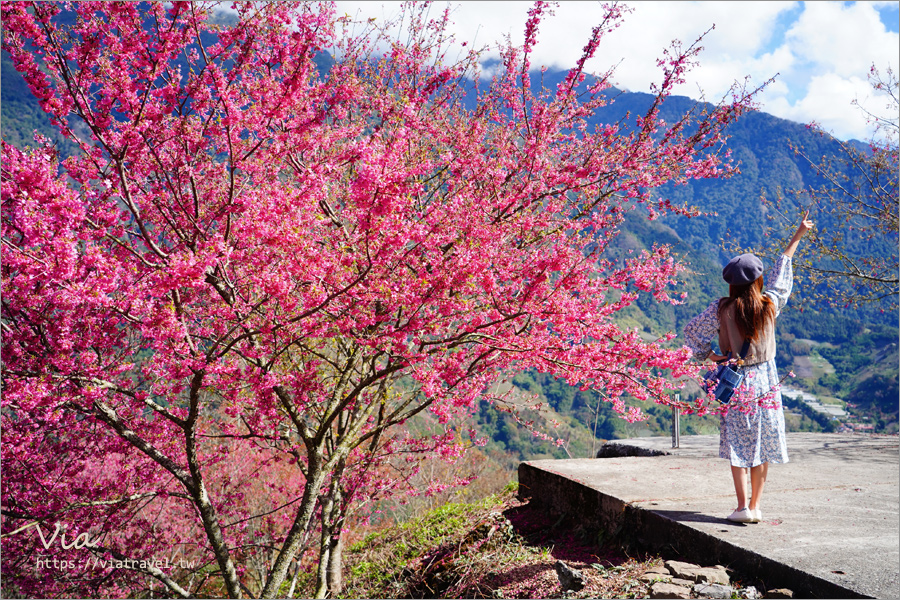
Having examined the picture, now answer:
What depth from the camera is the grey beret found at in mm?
3238

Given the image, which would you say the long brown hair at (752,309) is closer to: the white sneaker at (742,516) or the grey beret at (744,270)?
A: the grey beret at (744,270)

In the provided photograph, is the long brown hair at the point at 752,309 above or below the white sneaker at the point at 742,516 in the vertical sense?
above

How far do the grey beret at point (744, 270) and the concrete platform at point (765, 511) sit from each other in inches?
54.9

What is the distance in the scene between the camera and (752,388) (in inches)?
126

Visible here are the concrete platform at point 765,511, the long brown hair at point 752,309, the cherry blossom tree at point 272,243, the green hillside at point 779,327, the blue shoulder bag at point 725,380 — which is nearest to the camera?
the concrete platform at point 765,511

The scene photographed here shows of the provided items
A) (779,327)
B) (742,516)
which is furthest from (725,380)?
(779,327)

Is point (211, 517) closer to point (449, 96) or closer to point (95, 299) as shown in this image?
point (95, 299)

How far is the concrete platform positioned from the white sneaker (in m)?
0.04

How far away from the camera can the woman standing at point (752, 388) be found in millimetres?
3189

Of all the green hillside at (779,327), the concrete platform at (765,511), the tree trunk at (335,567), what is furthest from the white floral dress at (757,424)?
the tree trunk at (335,567)

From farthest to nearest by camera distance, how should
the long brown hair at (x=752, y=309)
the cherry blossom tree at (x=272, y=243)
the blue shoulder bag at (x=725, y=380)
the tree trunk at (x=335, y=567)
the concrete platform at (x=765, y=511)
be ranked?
1. the tree trunk at (x=335, y=567)
2. the long brown hair at (x=752, y=309)
3. the blue shoulder bag at (x=725, y=380)
4. the cherry blossom tree at (x=272, y=243)
5. the concrete platform at (x=765, y=511)

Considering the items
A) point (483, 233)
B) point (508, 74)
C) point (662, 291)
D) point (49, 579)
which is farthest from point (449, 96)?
point (49, 579)

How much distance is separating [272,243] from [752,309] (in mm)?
2696

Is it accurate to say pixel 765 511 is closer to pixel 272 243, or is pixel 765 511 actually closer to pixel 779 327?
pixel 272 243
